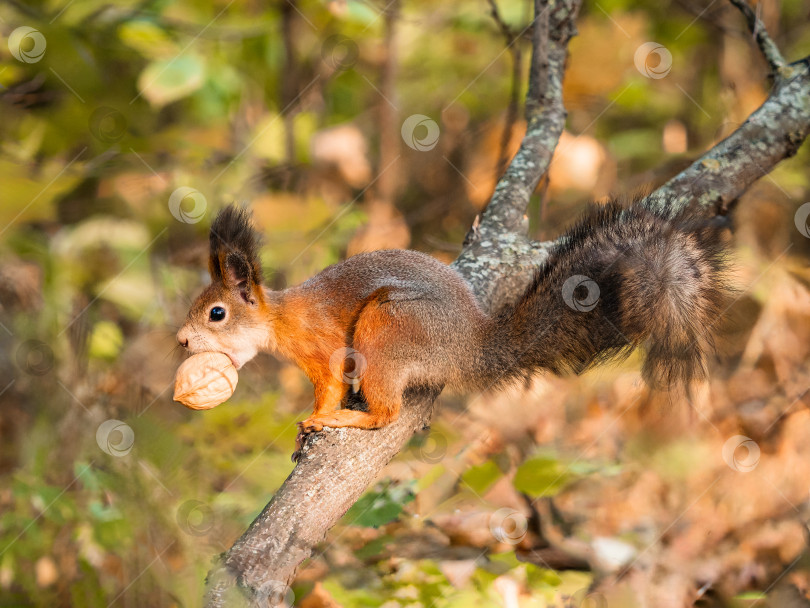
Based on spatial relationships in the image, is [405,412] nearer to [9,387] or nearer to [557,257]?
[557,257]

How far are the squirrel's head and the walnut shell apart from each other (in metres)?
0.07

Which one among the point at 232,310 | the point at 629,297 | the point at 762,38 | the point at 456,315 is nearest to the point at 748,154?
the point at 762,38

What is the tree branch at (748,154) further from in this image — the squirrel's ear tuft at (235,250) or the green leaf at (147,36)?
the green leaf at (147,36)

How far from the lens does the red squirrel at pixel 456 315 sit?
6.39 ft

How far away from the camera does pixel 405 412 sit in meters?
2.17

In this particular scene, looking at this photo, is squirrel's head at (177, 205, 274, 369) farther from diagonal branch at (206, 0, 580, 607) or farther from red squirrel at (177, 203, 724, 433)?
diagonal branch at (206, 0, 580, 607)

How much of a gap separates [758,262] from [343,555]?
8.41 feet

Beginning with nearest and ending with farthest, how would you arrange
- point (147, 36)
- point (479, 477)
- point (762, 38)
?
1. point (479, 477)
2. point (762, 38)
3. point (147, 36)

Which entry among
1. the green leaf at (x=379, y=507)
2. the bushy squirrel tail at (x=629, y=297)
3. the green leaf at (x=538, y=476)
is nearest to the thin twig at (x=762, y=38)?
the bushy squirrel tail at (x=629, y=297)

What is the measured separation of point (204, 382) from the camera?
2113 millimetres

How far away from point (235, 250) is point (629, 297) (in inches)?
46.2

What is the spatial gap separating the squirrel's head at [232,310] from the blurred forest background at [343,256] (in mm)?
598

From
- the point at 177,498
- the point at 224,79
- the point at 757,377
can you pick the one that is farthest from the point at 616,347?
the point at 224,79

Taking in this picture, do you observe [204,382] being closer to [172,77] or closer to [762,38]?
[172,77]
